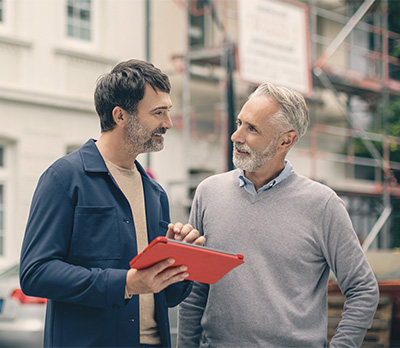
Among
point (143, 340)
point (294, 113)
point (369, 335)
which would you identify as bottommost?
point (369, 335)

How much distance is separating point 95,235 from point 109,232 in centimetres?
5

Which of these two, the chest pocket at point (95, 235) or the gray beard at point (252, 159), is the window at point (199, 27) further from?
the chest pocket at point (95, 235)

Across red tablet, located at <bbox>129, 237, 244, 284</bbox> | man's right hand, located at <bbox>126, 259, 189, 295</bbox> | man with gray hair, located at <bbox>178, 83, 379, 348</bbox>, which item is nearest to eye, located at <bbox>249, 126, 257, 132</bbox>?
man with gray hair, located at <bbox>178, 83, 379, 348</bbox>

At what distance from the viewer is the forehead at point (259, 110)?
305cm

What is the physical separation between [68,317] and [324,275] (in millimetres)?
1033

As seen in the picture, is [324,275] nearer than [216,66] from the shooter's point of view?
Yes

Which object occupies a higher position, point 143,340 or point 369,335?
point 143,340

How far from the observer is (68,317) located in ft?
8.26

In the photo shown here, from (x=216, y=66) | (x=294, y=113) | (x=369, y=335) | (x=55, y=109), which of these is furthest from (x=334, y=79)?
(x=294, y=113)

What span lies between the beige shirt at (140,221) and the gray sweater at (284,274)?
0.34 m

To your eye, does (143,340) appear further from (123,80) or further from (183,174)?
(183,174)

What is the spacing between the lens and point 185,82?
13.7 m

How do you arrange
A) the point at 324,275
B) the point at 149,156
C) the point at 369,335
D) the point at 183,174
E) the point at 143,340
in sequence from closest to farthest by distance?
1. the point at 143,340
2. the point at 324,275
3. the point at 369,335
4. the point at 149,156
5. the point at 183,174

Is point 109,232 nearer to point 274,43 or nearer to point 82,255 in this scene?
point 82,255
